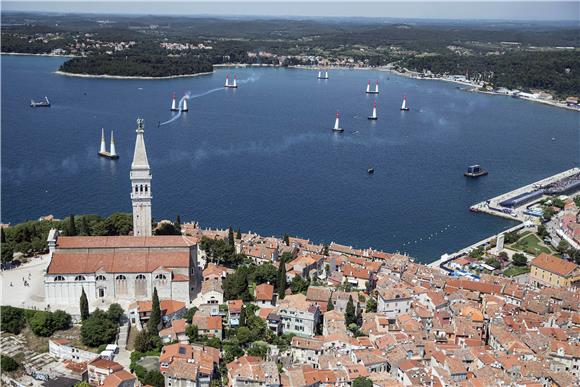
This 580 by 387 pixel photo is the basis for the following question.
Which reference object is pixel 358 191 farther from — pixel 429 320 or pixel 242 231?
pixel 429 320

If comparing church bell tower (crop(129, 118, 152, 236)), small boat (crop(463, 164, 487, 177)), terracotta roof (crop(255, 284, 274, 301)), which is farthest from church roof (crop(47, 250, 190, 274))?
small boat (crop(463, 164, 487, 177))

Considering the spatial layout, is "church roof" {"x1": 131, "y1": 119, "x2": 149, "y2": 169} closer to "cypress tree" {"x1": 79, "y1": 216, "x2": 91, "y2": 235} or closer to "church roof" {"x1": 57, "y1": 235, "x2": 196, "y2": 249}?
"church roof" {"x1": 57, "y1": 235, "x2": 196, "y2": 249}

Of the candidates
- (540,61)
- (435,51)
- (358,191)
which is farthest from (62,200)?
(435,51)

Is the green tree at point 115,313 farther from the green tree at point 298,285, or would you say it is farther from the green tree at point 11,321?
the green tree at point 298,285

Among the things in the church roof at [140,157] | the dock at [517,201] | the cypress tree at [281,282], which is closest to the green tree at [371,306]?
the cypress tree at [281,282]

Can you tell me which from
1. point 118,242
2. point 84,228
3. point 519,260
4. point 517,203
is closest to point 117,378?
point 118,242

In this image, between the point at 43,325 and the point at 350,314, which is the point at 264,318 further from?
the point at 43,325
